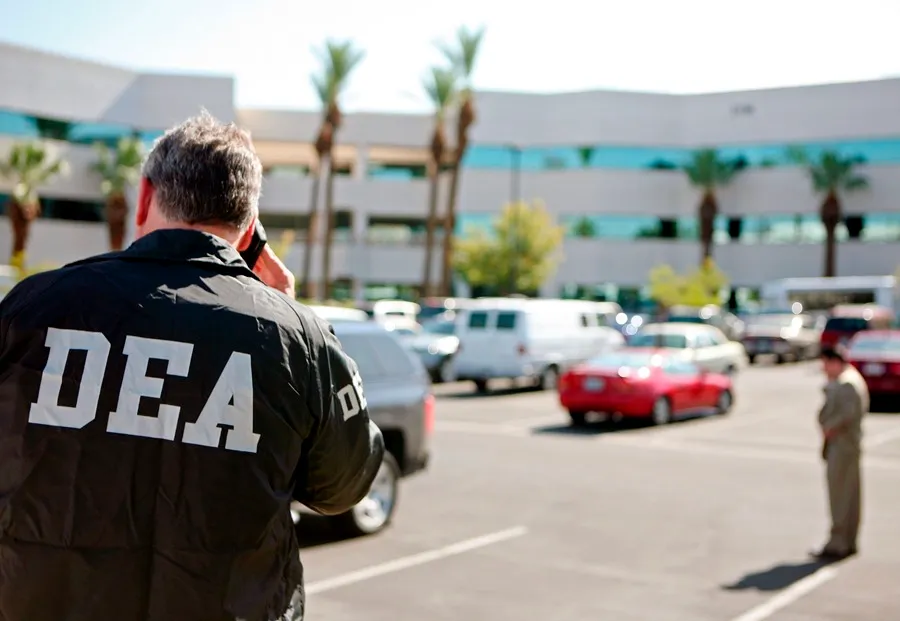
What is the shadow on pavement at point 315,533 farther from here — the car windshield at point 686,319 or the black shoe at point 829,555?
the car windshield at point 686,319

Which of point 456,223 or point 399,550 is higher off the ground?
point 456,223

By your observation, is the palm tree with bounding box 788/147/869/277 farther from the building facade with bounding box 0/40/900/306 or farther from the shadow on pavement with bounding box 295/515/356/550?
the shadow on pavement with bounding box 295/515/356/550

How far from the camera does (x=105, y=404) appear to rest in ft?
6.95

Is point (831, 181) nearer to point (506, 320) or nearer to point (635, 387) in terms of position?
point (506, 320)

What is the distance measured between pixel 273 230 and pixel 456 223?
913 cm

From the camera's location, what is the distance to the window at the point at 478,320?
26.4m

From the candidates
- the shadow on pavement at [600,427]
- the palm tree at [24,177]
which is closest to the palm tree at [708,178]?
the palm tree at [24,177]

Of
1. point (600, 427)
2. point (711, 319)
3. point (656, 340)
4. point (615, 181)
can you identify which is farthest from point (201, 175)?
point (615, 181)

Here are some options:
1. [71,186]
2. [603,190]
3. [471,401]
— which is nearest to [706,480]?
[471,401]

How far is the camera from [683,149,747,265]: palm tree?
53.4 m

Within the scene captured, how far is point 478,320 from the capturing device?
2658 centimetres

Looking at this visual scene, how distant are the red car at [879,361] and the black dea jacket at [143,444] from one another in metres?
21.9

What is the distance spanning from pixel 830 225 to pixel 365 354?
46789mm

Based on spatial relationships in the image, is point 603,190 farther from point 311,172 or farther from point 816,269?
point 311,172
